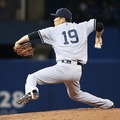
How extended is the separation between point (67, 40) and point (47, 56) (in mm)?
7699

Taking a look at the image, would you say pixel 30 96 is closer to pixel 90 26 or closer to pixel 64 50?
pixel 64 50

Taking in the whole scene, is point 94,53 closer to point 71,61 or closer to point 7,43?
point 7,43

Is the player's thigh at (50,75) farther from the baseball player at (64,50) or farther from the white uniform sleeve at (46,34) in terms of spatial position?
the white uniform sleeve at (46,34)

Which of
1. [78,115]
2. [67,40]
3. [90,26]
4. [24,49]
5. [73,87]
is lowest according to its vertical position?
[78,115]

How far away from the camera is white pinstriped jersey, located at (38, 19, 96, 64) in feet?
23.9

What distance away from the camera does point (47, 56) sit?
1498 cm

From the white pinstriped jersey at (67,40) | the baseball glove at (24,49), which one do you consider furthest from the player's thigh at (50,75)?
the baseball glove at (24,49)

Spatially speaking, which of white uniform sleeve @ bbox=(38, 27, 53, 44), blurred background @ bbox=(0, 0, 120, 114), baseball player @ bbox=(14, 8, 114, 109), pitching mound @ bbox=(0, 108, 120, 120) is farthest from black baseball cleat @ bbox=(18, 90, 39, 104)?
blurred background @ bbox=(0, 0, 120, 114)

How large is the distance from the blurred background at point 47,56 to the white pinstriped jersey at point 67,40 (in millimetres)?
3971

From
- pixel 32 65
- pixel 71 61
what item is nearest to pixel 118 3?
pixel 32 65

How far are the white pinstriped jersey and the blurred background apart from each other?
3.97 metres

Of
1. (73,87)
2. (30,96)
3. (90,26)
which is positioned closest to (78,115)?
(73,87)

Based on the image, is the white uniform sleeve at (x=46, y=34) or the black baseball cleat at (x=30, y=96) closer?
the black baseball cleat at (x=30, y=96)

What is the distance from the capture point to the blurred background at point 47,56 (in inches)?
452
